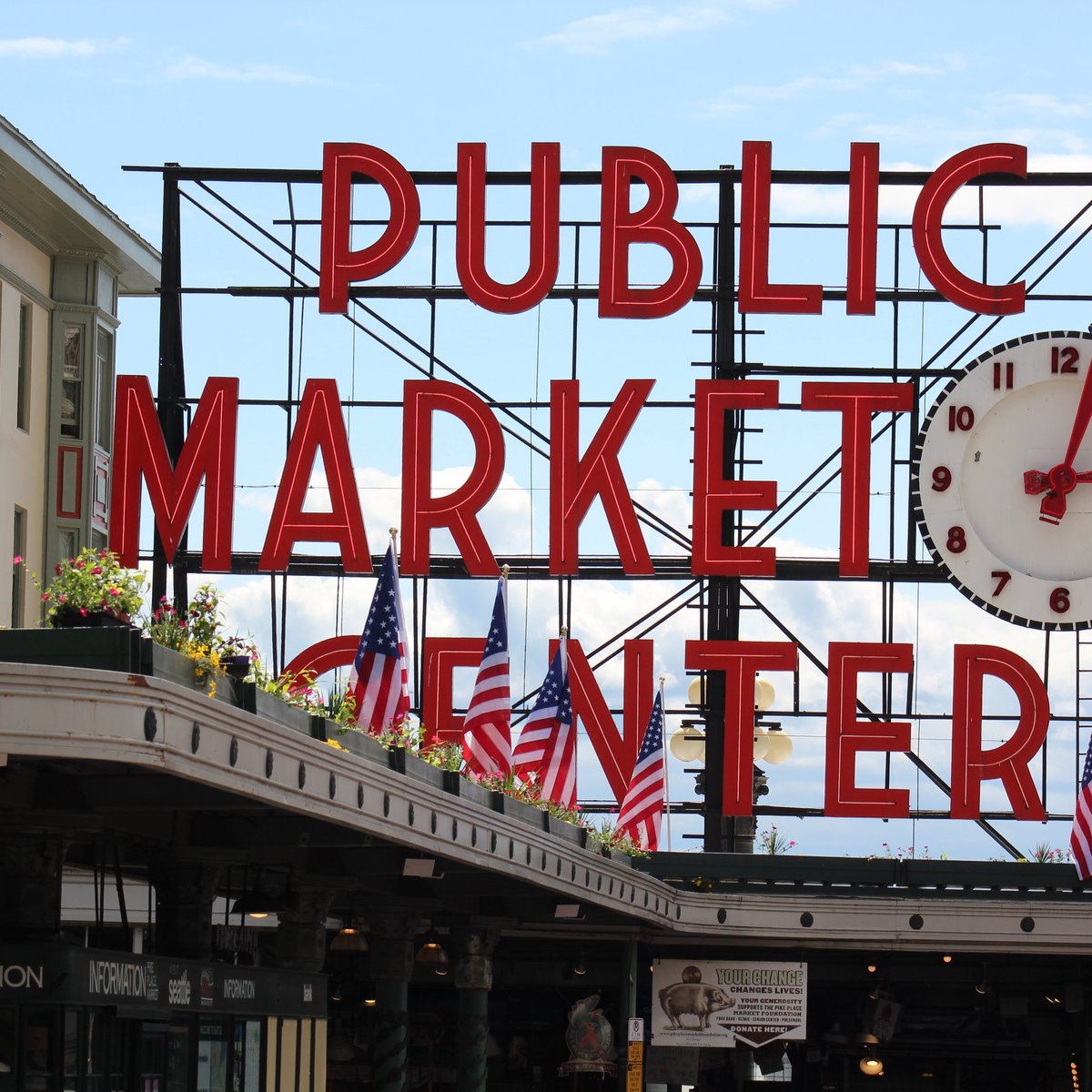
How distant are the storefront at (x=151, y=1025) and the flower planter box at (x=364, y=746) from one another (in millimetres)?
2535

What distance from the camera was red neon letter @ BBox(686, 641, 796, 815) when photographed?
139ft

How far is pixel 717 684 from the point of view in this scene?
142ft

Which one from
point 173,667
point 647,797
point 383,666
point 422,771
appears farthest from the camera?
point 647,797

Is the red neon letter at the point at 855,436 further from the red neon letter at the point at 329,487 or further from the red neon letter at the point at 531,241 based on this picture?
the red neon letter at the point at 329,487

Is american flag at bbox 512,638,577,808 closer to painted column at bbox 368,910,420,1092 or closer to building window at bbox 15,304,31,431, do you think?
painted column at bbox 368,910,420,1092

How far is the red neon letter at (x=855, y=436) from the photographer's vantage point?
144ft

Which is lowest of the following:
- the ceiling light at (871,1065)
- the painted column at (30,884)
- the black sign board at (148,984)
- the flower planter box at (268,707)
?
the ceiling light at (871,1065)

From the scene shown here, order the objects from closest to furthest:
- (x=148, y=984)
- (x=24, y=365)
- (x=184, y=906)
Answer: (x=148, y=984) → (x=184, y=906) → (x=24, y=365)

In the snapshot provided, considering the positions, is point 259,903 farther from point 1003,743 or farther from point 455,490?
point 1003,743

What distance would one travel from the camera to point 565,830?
30859mm

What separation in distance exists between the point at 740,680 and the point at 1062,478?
7.60 m

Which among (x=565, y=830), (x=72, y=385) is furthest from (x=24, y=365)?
(x=565, y=830)

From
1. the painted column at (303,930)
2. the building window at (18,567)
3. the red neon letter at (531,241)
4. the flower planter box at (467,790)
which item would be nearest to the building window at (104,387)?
the building window at (18,567)

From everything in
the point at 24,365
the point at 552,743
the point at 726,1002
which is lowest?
the point at 726,1002
